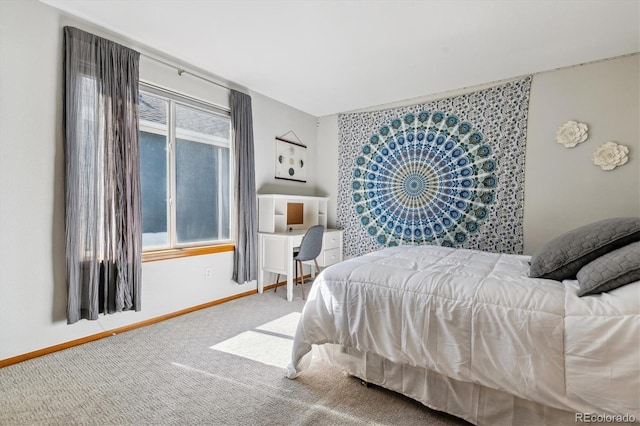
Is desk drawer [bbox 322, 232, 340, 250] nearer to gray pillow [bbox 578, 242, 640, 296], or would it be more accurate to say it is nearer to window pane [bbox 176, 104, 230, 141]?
window pane [bbox 176, 104, 230, 141]

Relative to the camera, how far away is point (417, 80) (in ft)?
10.8

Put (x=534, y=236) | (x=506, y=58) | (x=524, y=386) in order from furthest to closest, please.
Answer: (x=534, y=236) → (x=506, y=58) → (x=524, y=386)

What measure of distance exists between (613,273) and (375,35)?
2.17 metres

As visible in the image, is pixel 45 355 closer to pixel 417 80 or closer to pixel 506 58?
pixel 417 80

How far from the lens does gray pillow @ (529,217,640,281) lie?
1.46 meters

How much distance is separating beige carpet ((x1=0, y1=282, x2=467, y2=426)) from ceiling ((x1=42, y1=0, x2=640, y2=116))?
2.42 metres

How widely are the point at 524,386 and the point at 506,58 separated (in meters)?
2.74

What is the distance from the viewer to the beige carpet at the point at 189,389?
1513mm

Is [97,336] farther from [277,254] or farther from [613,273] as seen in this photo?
[613,273]

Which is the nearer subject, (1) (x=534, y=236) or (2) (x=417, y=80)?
(1) (x=534, y=236)

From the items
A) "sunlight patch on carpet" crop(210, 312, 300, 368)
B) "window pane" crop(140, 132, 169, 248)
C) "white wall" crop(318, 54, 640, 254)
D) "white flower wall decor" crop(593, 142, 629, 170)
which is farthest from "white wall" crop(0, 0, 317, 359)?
"white flower wall decor" crop(593, 142, 629, 170)

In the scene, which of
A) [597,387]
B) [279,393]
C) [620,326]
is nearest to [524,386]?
[597,387]

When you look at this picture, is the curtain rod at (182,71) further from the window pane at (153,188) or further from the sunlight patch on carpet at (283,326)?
the sunlight patch on carpet at (283,326)

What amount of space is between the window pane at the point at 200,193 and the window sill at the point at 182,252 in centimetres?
15
